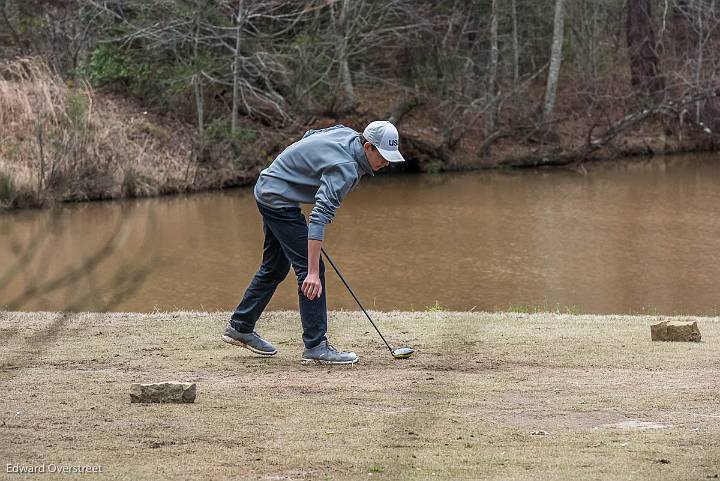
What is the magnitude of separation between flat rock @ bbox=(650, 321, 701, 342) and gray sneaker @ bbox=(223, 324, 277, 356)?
9.41ft

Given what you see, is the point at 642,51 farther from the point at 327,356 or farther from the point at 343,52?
the point at 327,356

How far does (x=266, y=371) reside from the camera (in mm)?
7051

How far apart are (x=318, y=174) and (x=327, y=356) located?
114cm

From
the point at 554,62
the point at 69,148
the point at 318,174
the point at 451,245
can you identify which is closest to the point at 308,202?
the point at 318,174

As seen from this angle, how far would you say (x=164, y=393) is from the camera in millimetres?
5801

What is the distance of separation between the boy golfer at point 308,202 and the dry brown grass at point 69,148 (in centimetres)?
1645

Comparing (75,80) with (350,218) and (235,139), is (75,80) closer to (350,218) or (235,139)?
(235,139)

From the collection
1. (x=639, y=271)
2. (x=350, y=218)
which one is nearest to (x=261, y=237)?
(x=350, y=218)

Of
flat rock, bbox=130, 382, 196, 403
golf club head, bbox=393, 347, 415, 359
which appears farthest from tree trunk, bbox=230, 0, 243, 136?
flat rock, bbox=130, 382, 196, 403

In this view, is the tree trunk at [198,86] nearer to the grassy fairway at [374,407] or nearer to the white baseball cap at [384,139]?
the grassy fairway at [374,407]

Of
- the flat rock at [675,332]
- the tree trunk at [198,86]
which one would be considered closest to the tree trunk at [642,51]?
the tree trunk at [198,86]

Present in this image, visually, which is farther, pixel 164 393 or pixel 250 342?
pixel 250 342

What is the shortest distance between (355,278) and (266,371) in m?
9.62

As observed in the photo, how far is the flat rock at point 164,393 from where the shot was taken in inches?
228
